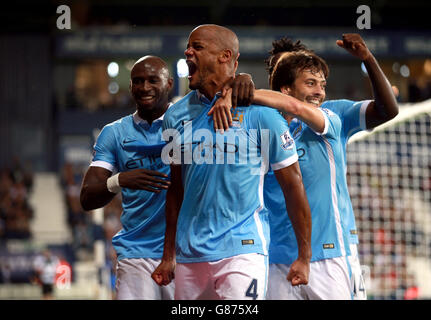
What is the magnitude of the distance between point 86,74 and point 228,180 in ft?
85.5

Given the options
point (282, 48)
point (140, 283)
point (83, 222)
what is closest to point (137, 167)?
point (140, 283)

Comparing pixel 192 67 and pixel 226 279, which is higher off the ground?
pixel 192 67

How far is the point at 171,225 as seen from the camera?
162 inches

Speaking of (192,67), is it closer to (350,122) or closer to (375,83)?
(375,83)

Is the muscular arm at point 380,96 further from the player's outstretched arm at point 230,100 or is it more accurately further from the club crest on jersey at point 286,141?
the player's outstretched arm at point 230,100

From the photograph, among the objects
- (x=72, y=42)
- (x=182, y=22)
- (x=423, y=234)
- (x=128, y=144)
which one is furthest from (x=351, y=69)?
(x=128, y=144)

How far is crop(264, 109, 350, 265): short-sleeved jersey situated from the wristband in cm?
97

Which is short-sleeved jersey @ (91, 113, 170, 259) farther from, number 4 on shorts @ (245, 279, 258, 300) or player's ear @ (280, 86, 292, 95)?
number 4 on shorts @ (245, 279, 258, 300)

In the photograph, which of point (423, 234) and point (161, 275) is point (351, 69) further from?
point (161, 275)

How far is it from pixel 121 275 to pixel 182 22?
2270 centimetres

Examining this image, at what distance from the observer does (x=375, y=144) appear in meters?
12.4

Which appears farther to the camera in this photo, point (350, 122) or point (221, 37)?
point (350, 122)

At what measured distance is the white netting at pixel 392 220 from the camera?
11.5 meters

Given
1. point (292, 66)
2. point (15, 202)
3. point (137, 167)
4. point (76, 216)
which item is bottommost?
point (76, 216)
